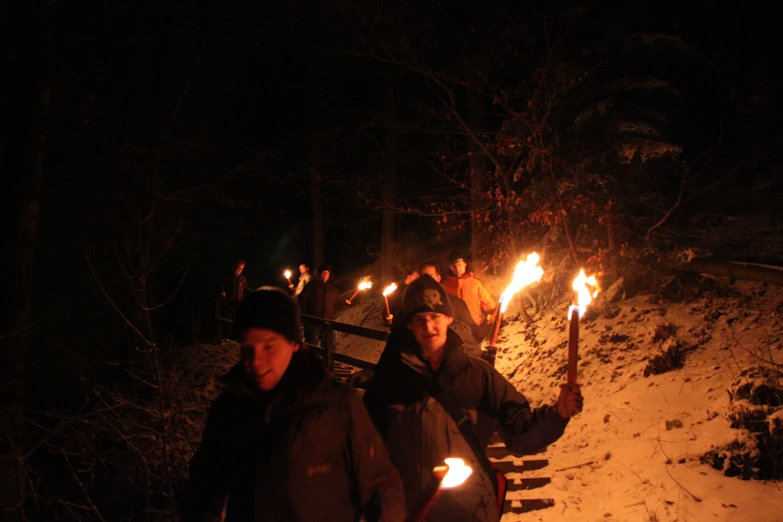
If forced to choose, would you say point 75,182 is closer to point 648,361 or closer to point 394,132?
point 394,132

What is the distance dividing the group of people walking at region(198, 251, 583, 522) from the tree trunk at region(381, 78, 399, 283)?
1409 cm

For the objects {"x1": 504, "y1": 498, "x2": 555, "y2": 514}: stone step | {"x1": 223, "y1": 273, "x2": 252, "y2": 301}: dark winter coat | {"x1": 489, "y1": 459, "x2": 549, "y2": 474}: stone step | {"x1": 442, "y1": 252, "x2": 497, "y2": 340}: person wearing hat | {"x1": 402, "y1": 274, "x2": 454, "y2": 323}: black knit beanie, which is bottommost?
{"x1": 504, "y1": 498, "x2": 555, "y2": 514}: stone step

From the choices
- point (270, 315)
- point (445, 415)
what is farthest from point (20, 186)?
point (445, 415)

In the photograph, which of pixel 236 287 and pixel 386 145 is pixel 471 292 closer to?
pixel 236 287

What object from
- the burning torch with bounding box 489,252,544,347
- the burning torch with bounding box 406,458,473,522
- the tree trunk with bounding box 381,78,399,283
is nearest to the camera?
the burning torch with bounding box 406,458,473,522

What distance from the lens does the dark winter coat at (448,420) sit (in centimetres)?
274

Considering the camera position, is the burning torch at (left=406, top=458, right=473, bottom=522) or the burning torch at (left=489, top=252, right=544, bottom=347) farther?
the burning torch at (left=489, top=252, right=544, bottom=347)

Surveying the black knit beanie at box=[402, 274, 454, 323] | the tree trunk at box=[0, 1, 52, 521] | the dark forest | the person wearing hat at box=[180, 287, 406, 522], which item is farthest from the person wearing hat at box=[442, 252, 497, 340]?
the person wearing hat at box=[180, 287, 406, 522]

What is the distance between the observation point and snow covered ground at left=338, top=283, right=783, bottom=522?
5.19 metres

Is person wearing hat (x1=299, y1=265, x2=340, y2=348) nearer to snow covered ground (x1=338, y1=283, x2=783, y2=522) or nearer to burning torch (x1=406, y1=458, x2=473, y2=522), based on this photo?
snow covered ground (x1=338, y1=283, x2=783, y2=522)

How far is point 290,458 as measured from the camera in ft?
7.09

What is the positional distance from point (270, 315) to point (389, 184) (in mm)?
15244

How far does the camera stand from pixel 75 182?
14711 mm

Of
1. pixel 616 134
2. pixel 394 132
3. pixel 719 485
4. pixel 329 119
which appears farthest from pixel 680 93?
pixel 329 119
